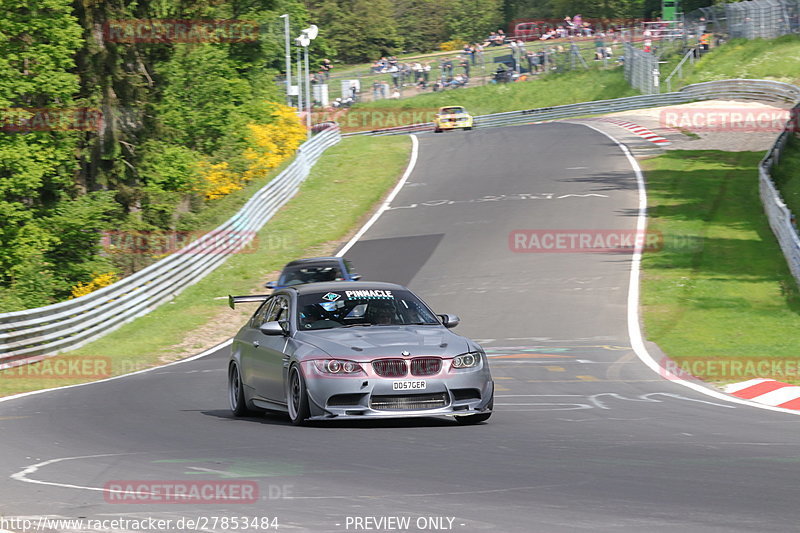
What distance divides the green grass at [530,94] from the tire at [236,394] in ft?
209

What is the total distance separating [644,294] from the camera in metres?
26.1

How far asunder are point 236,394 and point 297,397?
6.70 feet

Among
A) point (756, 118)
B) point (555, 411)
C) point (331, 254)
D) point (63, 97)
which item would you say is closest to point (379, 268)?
point (331, 254)

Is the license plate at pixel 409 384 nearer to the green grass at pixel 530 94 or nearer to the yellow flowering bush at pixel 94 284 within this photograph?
the yellow flowering bush at pixel 94 284

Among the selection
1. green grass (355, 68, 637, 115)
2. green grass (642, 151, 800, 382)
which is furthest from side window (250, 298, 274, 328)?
green grass (355, 68, 637, 115)

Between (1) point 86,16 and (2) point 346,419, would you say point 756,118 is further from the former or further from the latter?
(2) point 346,419

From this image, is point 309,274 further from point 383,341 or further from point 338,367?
point 338,367

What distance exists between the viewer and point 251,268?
3366 cm

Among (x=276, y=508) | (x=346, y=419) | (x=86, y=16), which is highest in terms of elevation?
(x=86, y=16)

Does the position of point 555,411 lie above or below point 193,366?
above

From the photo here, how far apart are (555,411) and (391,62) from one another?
82.7 m

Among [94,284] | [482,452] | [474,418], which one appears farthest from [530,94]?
[482,452]

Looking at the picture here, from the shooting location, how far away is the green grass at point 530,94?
77125mm

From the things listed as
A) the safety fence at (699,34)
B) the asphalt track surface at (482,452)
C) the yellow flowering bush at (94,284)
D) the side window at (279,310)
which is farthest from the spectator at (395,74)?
the side window at (279,310)
